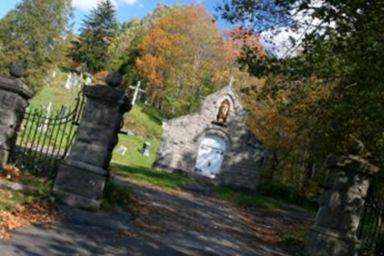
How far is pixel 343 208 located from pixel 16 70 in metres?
7.71

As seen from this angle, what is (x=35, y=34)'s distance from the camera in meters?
52.1

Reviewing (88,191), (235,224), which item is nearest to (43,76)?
(235,224)

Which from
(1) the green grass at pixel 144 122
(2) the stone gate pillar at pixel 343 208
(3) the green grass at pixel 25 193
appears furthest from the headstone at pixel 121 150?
(2) the stone gate pillar at pixel 343 208

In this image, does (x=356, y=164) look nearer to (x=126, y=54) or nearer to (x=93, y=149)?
(x=93, y=149)

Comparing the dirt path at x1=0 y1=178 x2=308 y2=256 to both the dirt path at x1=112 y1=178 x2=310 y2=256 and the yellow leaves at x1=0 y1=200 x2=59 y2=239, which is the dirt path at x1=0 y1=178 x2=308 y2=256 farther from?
the yellow leaves at x1=0 y1=200 x2=59 y2=239

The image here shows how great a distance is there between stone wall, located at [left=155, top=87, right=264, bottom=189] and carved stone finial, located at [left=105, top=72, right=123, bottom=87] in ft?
82.9

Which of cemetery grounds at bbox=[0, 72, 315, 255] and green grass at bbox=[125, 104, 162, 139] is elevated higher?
green grass at bbox=[125, 104, 162, 139]

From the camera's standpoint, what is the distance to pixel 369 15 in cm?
1256

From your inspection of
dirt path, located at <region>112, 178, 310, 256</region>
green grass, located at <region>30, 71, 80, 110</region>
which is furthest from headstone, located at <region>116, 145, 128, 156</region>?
dirt path, located at <region>112, 178, 310, 256</region>

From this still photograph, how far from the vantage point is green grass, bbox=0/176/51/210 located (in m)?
10.2

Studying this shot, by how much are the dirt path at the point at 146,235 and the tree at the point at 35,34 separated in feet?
113

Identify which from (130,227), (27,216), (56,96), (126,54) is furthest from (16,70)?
(126,54)

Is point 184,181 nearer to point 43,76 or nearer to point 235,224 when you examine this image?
point 235,224

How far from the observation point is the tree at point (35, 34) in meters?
50.2
